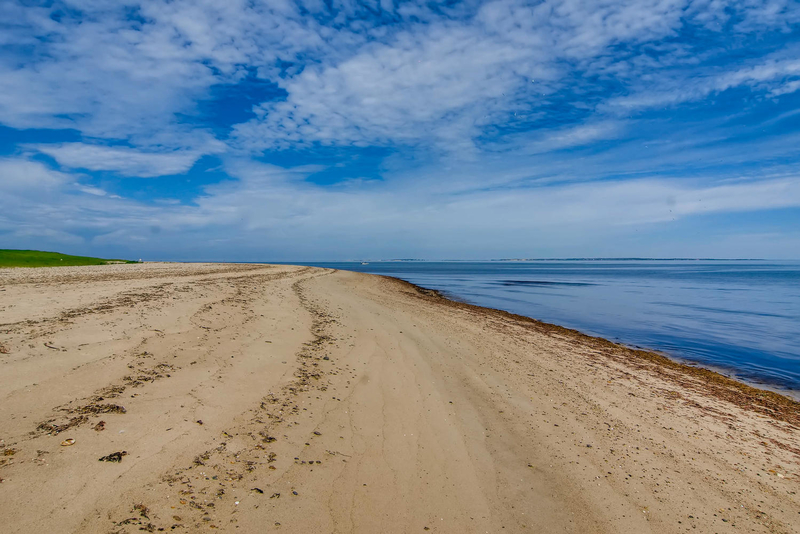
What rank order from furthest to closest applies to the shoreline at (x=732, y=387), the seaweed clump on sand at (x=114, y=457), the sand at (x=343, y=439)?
1. the shoreline at (x=732, y=387)
2. the seaweed clump on sand at (x=114, y=457)
3. the sand at (x=343, y=439)

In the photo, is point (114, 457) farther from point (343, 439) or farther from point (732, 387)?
point (732, 387)

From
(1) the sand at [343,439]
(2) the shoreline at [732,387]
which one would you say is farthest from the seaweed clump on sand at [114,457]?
(2) the shoreline at [732,387]

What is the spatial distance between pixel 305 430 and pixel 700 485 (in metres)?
4.87

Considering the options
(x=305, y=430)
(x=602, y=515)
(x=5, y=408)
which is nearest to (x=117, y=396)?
(x=5, y=408)

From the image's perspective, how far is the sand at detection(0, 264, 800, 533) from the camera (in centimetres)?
339

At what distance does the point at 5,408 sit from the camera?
4.19 metres

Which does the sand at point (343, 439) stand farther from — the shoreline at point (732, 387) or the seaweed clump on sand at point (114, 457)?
the shoreline at point (732, 387)

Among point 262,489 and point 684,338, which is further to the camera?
point 684,338

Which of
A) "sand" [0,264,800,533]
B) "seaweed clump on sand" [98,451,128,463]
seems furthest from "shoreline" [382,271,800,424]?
"seaweed clump on sand" [98,451,128,463]

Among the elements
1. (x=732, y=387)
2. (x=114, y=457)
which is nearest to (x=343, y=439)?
(x=114, y=457)

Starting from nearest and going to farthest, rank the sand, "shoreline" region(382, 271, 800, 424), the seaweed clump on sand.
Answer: the sand → the seaweed clump on sand → "shoreline" region(382, 271, 800, 424)

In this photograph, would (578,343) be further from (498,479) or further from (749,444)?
(498,479)

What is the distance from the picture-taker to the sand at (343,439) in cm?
339

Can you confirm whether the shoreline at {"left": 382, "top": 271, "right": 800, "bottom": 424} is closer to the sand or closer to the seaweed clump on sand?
the sand
